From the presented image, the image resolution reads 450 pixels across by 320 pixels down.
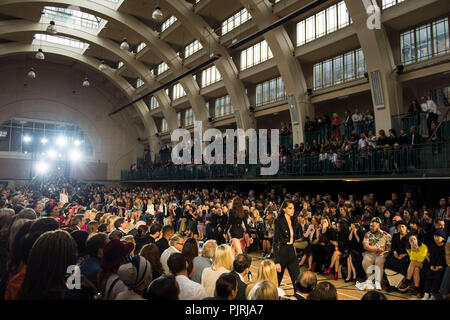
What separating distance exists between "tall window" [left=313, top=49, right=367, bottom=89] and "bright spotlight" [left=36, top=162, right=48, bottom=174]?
26582 millimetres

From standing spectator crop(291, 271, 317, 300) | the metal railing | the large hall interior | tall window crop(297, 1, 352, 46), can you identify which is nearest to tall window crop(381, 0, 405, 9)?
the large hall interior

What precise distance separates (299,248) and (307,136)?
8.55 m

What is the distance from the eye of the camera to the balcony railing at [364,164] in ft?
37.2

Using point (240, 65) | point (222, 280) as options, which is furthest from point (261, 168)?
point (222, 280)

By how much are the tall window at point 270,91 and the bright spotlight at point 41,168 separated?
2233cm

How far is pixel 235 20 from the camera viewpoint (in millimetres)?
21109

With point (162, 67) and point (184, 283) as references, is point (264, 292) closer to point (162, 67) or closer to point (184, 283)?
point (184, 283)

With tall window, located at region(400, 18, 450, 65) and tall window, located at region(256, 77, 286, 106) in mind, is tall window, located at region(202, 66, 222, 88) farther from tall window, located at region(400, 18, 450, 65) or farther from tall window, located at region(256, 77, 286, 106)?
tall window, located at region(400, 18, 450, 65)

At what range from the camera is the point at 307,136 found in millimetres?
17203

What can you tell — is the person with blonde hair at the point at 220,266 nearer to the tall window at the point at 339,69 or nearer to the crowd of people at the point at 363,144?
the crowd of people at the point at 363,144

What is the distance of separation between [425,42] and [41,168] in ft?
105

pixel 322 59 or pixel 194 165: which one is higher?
pixel 322 59

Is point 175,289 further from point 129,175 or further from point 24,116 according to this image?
point 24,116

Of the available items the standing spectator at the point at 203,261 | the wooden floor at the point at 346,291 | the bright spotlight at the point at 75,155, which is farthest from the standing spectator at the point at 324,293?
the bright spotlight at the point at 75,155
